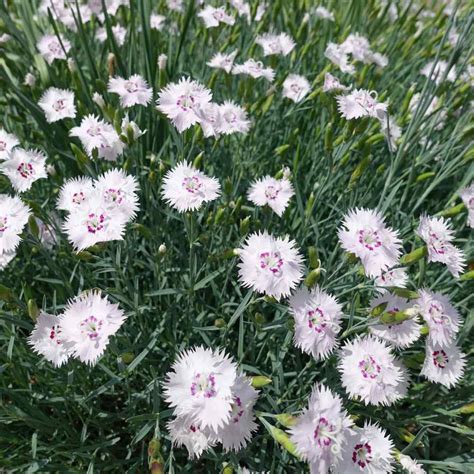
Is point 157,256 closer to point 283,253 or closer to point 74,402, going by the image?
point 283,253

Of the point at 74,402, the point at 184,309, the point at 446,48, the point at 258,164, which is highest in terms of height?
the point at 446,48

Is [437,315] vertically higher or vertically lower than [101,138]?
lower

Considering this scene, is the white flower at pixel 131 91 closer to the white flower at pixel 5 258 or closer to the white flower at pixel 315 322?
the white flower at pixel 5 258

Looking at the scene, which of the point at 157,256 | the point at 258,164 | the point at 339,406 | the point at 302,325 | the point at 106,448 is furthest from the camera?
the point at 258,164

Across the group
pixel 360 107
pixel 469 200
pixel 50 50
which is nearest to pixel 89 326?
pixel 360 107

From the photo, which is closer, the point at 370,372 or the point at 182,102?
the point at 370,372

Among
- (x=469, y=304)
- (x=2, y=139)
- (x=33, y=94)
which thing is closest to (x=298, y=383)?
(x=469, y=304)

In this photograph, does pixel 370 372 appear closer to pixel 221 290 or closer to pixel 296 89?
pixel 221 290
